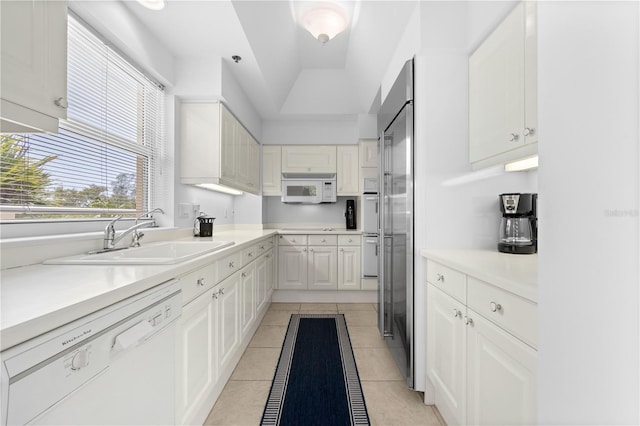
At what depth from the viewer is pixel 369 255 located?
12.1 ft

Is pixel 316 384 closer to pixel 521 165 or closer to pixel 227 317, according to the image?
pixel 227 317

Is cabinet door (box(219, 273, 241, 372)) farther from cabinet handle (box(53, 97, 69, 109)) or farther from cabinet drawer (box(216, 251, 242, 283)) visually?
cabinet handle (box(53, 97, 69, 109))

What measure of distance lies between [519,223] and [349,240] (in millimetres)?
2311

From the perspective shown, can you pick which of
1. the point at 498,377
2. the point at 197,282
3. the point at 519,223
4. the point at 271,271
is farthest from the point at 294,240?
the point at 498,377

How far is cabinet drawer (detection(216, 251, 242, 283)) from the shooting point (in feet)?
5.48

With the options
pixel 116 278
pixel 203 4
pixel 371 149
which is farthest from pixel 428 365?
pixel 371 149

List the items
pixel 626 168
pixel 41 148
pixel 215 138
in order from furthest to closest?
pixel 215 138, pixel 41 148, pixel 626 168

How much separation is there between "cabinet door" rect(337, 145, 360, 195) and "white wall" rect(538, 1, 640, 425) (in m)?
3.53

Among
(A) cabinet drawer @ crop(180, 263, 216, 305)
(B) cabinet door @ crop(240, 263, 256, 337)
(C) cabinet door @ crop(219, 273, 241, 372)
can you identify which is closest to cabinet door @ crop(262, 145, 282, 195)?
(B) cabinet door @ crop(240, 263, 256, 337)

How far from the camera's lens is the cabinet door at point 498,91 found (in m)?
1.34

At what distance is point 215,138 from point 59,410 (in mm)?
2194

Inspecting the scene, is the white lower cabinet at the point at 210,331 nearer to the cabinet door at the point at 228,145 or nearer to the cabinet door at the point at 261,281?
the cabinet door at the point at 261,281

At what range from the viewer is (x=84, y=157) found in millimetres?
1649

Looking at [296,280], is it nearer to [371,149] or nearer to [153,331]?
[371,149]
